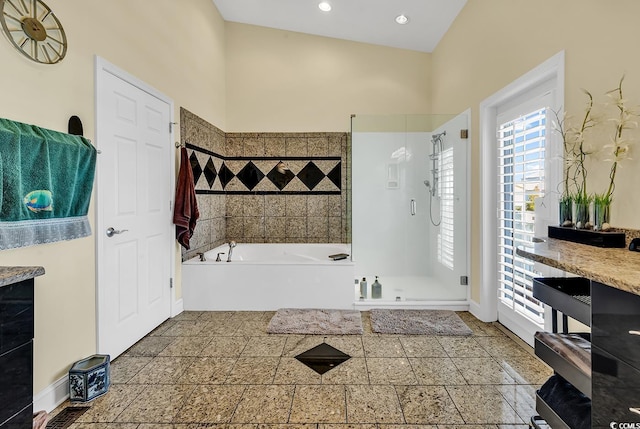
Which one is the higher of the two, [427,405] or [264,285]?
[264,285]

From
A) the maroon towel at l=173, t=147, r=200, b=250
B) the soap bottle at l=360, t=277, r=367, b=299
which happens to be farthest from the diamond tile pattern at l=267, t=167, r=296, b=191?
the soap bottle at l=360, t=277, r=367, b=299

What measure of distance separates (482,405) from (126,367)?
227 cm

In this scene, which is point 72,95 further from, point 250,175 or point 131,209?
point 250,175

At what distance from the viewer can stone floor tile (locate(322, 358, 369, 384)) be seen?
2096 millimetres

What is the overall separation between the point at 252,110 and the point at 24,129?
3.04 meters

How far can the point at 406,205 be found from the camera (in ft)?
12.1

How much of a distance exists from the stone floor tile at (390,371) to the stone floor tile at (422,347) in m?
0.16

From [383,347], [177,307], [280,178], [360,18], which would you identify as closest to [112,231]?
[177,307]

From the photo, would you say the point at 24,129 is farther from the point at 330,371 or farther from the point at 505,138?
the point at 505,138

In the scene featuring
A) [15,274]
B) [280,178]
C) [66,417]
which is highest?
[280,178]

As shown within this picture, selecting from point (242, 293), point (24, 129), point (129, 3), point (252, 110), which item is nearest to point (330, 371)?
point (242, 293)

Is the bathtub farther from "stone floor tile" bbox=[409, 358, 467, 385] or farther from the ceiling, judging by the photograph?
the ceiling

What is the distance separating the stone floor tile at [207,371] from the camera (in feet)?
6.93

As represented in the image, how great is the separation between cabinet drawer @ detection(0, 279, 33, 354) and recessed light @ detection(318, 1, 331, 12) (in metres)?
3.66
